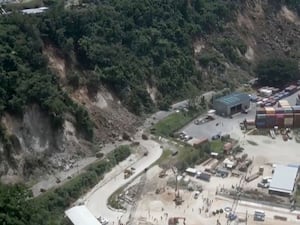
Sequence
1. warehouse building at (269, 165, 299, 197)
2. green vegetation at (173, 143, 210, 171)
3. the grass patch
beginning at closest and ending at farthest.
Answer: warehouse building at (269, 165, 299, 197) → green vegetation at (173, 143, 210, 171) → the grass patch

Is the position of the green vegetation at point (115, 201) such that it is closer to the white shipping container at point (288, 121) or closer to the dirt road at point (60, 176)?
the dirt road at point (60, 176)

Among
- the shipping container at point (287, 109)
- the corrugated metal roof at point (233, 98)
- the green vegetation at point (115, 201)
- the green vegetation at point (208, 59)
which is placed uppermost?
the green vegetation at point (208, 59)

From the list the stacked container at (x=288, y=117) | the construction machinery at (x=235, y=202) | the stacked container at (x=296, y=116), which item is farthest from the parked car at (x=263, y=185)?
the stacked container at (x=296, y=116)

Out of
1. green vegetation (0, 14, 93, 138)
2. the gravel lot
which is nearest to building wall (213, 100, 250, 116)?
the gravel lot

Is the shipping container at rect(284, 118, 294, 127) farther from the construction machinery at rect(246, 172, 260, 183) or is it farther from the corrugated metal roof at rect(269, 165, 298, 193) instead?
the construction machinery at rect(246, 172, 260, 183)

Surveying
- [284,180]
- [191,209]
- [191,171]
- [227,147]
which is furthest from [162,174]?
[284,180]

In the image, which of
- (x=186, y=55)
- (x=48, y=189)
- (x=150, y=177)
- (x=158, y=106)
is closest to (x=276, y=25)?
(x=186, y=55)

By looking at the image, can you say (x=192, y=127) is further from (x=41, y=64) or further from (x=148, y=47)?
(x=41, y=64)

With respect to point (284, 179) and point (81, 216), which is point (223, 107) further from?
point (81, 216)
